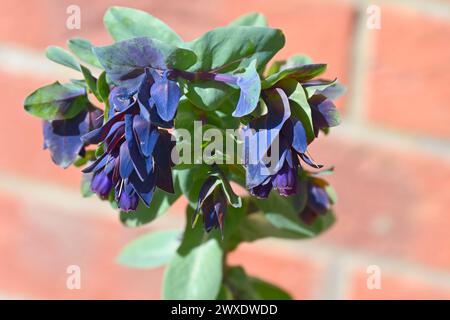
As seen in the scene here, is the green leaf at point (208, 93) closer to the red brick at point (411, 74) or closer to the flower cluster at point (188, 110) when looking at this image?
the flower cluster at point (188, 110)

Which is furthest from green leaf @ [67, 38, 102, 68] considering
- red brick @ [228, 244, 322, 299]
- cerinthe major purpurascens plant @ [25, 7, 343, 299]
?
red brick @ [228, 244, 322, 299]

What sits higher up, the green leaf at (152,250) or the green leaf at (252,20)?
the green leaf at (252,20)

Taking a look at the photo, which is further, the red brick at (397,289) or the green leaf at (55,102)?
the red brick at (397,289)

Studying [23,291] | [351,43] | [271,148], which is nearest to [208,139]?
[271,148]

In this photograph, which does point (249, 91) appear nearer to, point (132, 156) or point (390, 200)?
point (132, 156)

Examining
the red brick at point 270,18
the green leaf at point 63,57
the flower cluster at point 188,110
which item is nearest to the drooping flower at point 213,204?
the flower cluster at point 188,110

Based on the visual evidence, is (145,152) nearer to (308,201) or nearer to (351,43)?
(308,201)
